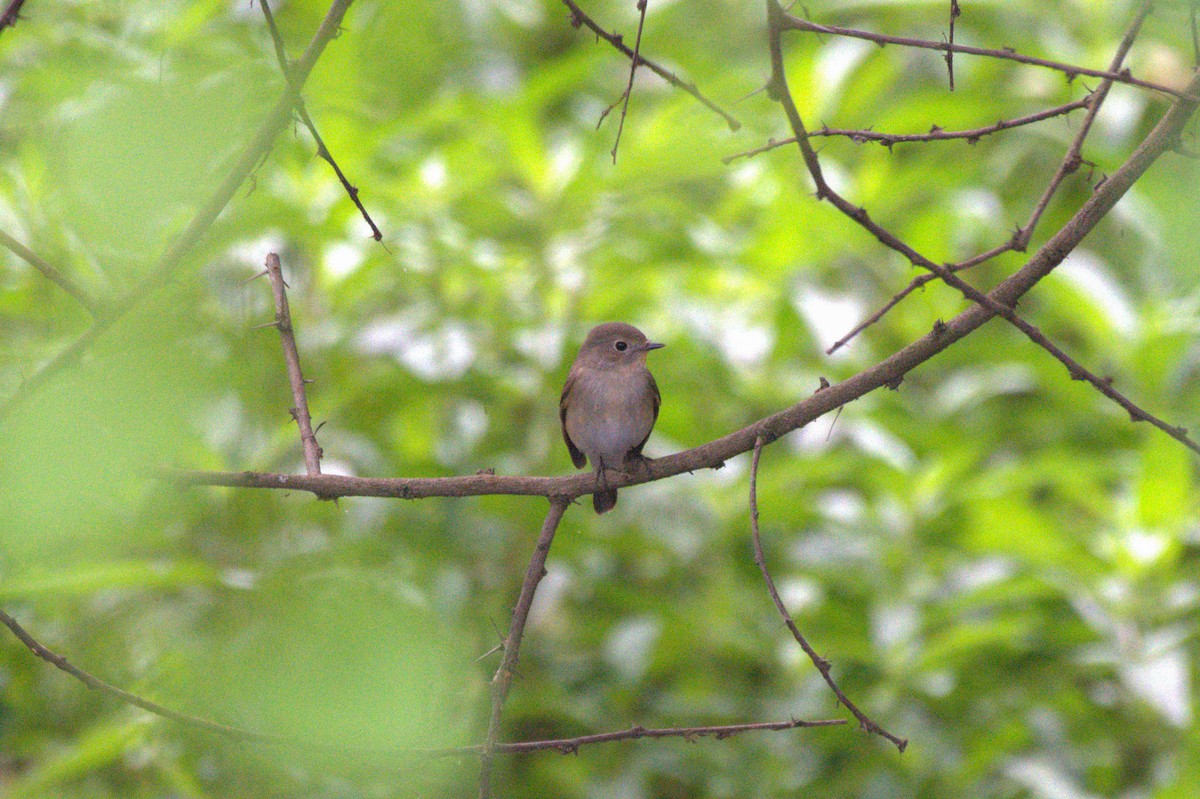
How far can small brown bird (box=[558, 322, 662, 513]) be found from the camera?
388 cm

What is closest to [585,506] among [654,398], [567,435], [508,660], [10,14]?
[567,435]

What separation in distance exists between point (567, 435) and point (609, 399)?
→ 0.76ft

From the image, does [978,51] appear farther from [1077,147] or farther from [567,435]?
[567,435]

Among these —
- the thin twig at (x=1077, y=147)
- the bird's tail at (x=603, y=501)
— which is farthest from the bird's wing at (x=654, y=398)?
the thin twig at (x=1077, y=147)

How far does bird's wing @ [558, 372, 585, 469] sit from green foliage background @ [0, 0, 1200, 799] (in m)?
0.08

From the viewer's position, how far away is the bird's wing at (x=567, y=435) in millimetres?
4016

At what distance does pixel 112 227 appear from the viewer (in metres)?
2.22

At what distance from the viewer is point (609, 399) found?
12.8 ft

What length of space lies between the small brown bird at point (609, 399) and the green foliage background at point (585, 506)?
11cm

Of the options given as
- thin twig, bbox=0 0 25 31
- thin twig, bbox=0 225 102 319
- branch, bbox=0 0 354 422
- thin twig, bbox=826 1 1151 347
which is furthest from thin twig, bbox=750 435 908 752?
thin twig, bbox=0 0 25 31

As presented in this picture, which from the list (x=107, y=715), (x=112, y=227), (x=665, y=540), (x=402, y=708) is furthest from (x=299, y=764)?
(x=112, y=227)

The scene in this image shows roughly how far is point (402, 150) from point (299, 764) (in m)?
2.68

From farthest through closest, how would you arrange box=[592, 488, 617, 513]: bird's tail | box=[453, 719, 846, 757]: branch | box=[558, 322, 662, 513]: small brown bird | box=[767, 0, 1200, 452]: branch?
box=[558, 322, 662, 513]: small brown bird, box=[592, 488, 617, 513]: bird's tail, box=[453, 719, 846, 757]: branch, box=[767, 0, 1200, 452]: branch

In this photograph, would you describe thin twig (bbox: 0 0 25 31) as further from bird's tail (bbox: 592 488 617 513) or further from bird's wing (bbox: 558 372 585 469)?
bird's wing (bbox: 558 372 585 469)
